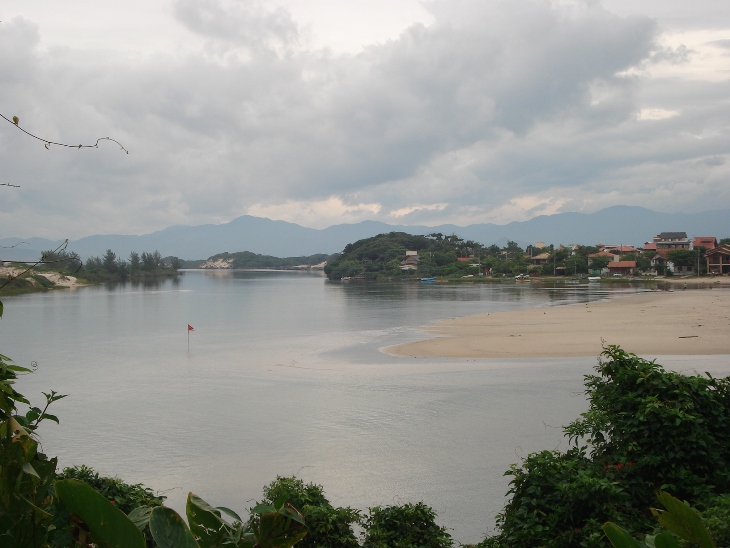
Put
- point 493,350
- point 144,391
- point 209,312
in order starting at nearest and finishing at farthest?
point 144,391, point 493,350, point 209,312

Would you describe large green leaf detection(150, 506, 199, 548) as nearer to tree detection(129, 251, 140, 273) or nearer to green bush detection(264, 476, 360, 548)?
green bush detection(264, 476, 360, 548)

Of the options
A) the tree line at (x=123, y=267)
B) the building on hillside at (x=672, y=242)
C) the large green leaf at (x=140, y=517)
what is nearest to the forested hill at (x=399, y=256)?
the building on hillside at (x=672, y=242)

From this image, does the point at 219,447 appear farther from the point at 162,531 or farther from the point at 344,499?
the point at 162,531

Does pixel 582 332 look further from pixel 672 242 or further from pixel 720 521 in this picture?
pixel 672 242

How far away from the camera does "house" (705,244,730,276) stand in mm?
73500

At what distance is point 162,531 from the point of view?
1292mm

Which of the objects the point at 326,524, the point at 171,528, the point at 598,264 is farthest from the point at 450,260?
the point at 171,528

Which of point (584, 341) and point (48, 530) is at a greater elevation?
point (48, 530)

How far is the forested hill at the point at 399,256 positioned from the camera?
107m

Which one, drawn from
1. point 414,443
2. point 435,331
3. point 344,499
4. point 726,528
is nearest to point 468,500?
point 344,499

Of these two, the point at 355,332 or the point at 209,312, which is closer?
the point at 355,332

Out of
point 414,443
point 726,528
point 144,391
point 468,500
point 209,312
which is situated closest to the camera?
point 726,528

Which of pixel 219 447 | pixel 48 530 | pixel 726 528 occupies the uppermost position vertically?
pixel 48 530

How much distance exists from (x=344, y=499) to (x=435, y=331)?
21034 mm
